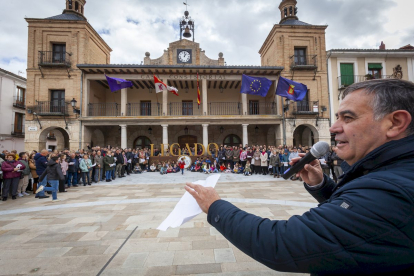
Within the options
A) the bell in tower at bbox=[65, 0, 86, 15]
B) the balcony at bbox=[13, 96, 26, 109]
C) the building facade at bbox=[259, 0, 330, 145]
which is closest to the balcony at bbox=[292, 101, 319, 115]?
the building facade at bbox=[259, 0, 330, 145]

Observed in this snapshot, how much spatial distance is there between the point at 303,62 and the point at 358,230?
21142 millimetres

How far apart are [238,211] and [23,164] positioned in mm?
9533

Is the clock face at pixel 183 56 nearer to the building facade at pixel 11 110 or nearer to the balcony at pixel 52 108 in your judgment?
the balcony at pixel 52 108

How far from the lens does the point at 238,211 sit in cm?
103

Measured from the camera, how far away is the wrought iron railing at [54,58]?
16587 mm

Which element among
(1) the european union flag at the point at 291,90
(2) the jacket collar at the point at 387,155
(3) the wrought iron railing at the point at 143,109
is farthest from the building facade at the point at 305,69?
(2) the jacket collar at the point at 387,155

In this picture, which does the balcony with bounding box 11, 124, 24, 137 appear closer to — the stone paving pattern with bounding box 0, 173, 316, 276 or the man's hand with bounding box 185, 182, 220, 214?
the stone paving pattern with bounding box 0, 173, 316, 276

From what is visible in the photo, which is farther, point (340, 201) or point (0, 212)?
point (0, 212)

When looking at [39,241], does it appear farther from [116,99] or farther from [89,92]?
[116,99]

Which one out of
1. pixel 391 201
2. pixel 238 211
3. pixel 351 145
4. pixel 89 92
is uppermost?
pixel 89 92

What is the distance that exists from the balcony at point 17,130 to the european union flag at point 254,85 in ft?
81.3

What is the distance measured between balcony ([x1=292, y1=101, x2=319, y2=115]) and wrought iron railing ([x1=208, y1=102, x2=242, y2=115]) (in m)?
5.24

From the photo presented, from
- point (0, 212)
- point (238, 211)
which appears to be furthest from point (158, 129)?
point (238, 211)

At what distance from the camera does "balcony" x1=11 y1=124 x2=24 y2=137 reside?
2342 centimetres
